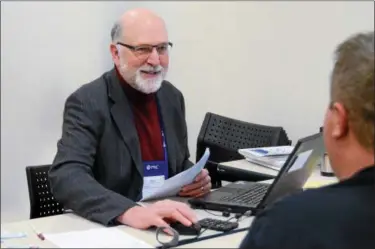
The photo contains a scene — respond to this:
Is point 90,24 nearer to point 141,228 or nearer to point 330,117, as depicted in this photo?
point 141,228

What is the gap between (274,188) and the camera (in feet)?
5.51

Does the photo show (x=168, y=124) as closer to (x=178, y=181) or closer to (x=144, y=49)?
(x=144, y=49)

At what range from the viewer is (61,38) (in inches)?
135

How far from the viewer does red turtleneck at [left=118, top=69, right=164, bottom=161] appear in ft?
7.45

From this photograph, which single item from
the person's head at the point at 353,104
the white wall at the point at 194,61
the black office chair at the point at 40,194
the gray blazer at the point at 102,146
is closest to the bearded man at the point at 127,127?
the gray blazer at the point at 102,146

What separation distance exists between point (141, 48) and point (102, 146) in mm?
400

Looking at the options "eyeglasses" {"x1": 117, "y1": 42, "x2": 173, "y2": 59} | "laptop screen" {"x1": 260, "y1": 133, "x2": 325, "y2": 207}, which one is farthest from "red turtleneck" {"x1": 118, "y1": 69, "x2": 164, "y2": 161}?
"laptop screen" {"x1": 260, "y1": 133, "x2": 325, "y2": 207}

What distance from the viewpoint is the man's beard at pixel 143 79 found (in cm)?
222

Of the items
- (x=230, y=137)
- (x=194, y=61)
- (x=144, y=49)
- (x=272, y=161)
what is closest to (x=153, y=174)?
(x=144, y=49)

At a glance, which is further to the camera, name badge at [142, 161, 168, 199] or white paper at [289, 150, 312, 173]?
name badge at [142, 161, 168, 199]

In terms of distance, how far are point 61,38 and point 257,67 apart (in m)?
1.27

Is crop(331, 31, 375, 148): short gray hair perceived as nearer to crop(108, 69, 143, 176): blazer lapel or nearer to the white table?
the white table

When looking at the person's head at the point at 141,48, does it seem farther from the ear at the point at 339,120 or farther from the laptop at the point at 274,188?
the ear at the point at 339,120

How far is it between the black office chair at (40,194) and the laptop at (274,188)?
24.5 inches
